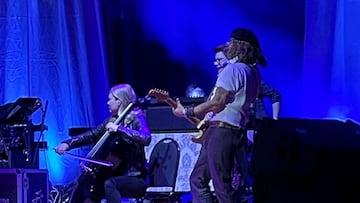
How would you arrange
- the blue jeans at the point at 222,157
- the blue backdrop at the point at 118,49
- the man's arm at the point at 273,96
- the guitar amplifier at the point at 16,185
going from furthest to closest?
the blue backdrop at the point at 118,49, the man's arm at the point at 273,96, the guitar amplifier at the point at 16,185, the blue jeans at the point at 222,157

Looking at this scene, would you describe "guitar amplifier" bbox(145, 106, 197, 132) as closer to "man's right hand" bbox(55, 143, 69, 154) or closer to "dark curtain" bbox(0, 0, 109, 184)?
"dark curtain" bbox(0, 0, 109, 184)

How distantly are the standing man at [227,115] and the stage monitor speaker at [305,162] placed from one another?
4.04ft

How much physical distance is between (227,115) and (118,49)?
111 inches

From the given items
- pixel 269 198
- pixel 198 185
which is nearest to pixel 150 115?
pixel 198 185

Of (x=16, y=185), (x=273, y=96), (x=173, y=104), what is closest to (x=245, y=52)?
(x=173, y=104)

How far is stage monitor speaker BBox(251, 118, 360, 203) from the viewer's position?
2.65 meters

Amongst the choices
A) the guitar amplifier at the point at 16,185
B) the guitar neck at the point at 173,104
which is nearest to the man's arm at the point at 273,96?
the guitar neck at the point at 173,104

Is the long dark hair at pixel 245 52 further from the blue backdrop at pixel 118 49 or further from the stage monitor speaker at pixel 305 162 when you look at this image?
the blue backdrop at pixel 118 49

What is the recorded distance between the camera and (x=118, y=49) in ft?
22.3

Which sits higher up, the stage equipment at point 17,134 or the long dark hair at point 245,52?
the long dark hair at point 245,52

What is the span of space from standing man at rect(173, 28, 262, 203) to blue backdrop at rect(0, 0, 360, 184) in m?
1.78

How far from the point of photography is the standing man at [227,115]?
4105mm

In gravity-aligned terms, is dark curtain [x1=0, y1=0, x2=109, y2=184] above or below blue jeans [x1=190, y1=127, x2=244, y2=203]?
above

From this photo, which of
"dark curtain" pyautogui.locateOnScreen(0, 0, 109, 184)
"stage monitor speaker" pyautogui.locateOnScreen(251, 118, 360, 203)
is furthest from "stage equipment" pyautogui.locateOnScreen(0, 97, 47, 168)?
"stage monitor speaker" pyautogui.locateOnScreen(251, 118, 360, 203)
